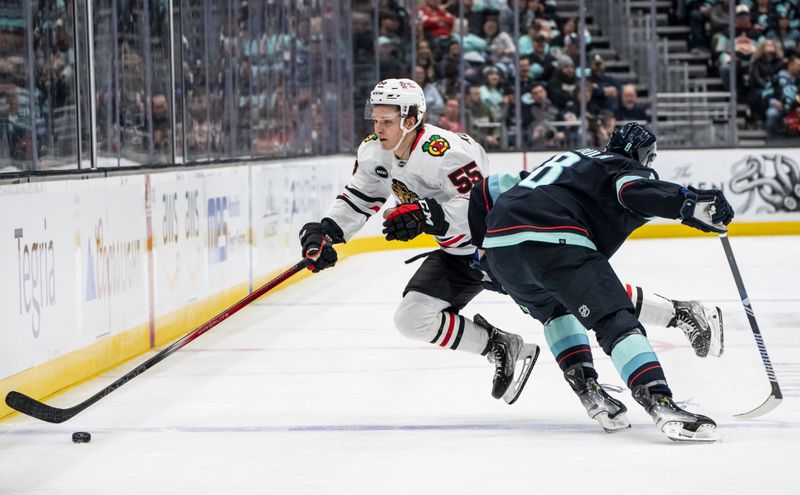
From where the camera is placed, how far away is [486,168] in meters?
4.70

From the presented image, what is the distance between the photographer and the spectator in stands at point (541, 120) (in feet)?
42.9

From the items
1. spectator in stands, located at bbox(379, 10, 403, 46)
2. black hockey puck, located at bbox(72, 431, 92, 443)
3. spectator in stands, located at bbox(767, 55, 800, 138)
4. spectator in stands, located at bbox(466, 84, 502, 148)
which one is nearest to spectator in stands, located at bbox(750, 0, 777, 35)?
spectator in stands, located at bbox(767, 55, 800, 138)

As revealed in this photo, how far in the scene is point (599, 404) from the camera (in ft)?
13.1

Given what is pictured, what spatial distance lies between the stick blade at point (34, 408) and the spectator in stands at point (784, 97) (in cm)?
1043

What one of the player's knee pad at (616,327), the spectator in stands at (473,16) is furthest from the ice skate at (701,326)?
the spectator in stands at (473,16)

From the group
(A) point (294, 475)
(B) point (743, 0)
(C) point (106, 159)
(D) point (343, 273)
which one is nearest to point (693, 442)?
(A) point (294, 475)

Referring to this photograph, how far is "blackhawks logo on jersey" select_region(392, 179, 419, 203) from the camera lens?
4.68m

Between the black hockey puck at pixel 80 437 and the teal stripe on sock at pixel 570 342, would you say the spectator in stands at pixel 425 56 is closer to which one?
the teal stripe on sock at pixel 570 342

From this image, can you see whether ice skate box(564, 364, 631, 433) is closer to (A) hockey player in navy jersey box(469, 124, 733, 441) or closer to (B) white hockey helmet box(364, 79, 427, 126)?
(A) hockey player in navy jersey box(469, 124, 733, 441)

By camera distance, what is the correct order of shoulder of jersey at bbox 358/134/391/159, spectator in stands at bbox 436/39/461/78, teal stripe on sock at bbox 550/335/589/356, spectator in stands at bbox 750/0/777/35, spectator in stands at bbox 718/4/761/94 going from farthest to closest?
spectator in stands at bbox 750/0/777/35, spectator in stands at bbox 718/4/761/94, spectator in stands at bbox 436/39/461/78, shoulder of jersey at bbox 358/134/391/159, teal stripe on sock at bbox 550/335/589/356

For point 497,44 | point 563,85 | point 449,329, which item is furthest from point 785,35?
point 449,329

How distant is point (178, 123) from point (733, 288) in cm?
358

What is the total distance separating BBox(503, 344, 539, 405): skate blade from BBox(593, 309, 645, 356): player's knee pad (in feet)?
2.51

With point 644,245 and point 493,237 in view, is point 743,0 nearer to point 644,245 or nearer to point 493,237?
point 644,245
